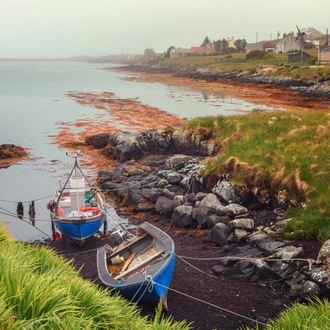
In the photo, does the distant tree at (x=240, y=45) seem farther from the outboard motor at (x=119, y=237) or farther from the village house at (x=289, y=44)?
the outboard motor at (x=119, y=237)

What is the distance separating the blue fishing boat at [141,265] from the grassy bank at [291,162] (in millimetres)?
4268

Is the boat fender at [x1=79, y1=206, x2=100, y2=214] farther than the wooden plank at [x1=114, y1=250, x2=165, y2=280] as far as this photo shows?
Yes

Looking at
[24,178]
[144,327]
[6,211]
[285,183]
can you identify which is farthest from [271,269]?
[24,178]

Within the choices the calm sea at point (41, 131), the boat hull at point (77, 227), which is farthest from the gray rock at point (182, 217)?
the calm sea at point (41, 131)

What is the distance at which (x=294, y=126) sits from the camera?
21.2 metres

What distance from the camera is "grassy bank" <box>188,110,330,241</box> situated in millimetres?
13938

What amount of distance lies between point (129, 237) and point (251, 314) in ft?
20.6

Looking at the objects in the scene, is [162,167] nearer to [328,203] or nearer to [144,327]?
[328,203]

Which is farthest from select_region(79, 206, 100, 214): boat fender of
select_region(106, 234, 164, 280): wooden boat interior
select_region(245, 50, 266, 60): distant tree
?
select_region(245, 50, 266, 60): distant tree

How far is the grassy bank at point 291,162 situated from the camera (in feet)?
45.7

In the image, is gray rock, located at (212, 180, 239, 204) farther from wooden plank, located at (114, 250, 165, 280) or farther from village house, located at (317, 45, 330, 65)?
village house, located at (317, 45, 330, 65)

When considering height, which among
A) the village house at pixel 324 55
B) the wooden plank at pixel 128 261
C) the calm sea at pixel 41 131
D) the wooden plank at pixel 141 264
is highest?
the village house at pixel 324 55

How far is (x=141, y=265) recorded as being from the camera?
488 inches

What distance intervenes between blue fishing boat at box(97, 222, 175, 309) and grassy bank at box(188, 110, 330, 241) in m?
4.27
